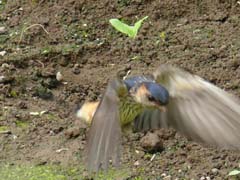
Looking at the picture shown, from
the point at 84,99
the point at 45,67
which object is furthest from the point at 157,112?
the point at 45,67

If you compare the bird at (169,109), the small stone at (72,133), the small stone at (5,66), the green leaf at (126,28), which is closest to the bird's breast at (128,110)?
the bird at (169,109)

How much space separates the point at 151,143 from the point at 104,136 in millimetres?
1500

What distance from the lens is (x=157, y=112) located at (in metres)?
4.10

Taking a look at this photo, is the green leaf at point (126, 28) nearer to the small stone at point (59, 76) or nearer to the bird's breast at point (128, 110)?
the bird's breast at point (128, 110)

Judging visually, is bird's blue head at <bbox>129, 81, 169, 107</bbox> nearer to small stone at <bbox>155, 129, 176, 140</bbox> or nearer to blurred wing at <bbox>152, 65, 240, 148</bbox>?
blurred wing at <bbox>152, 65, 240, 148</bbox>

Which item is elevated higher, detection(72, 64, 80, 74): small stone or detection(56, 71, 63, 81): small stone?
detection(72, 64, 80, 74): small stone

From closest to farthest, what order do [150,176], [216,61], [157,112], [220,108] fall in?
[220,108] → [157,112] → [150,176] → [216,61]

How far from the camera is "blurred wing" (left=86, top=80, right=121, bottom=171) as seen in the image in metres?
3.15

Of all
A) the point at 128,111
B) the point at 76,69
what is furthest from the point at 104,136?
the point at 76,69

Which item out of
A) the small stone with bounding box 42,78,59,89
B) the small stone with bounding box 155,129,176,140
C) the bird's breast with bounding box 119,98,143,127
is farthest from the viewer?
the small stone with bounding box 42,78,59,89

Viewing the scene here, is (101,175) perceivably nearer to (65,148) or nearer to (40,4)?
(65,148)

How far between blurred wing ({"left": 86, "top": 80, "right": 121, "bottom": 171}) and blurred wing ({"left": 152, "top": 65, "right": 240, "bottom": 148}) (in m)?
0.50

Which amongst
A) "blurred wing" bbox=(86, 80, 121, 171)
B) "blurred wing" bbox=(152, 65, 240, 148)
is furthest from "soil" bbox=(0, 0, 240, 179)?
"blurred wing" bbox=(86, 80, 121, 171)

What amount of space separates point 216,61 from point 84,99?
3.08ft
